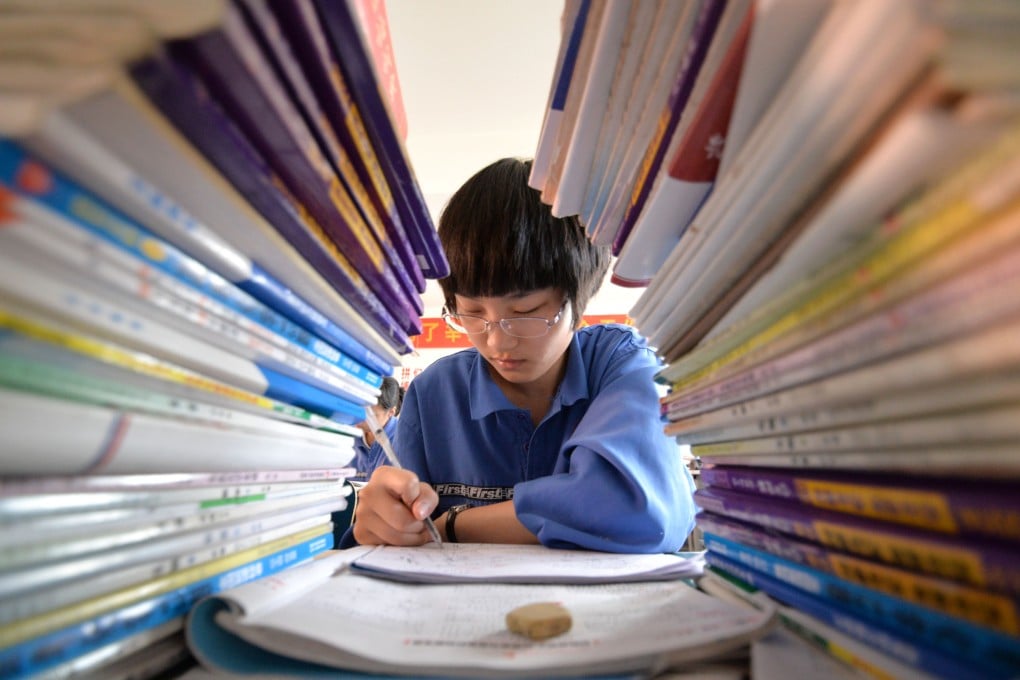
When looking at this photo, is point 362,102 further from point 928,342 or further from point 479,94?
point 479,94

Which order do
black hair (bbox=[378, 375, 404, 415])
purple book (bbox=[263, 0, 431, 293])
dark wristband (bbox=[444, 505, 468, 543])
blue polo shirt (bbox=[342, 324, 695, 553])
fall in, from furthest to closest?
black hair (bbox=[378, 375, 404, 415])
dark wristband (bbox=[444, 505, 468, 543])
blue polo shirt (bbox=[342, 324, 695, 553])
purple book (bbox=[263, 0, 431, 293])

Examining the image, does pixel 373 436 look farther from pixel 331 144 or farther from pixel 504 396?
pixel 331 144

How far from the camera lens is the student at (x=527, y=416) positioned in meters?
0.62

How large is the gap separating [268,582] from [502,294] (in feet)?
1.79

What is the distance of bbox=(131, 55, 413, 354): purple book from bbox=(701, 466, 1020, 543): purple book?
→ 0.36 m

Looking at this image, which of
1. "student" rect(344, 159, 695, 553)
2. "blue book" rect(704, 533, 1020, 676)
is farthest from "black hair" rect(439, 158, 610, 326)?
"blue book" rect(704, 533, 1020, 676)

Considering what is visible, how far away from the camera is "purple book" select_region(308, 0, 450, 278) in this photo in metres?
0.29

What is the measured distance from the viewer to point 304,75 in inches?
11.7

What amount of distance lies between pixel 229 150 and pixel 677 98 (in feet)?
0.95

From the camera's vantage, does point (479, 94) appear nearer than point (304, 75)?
No

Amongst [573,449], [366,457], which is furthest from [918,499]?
[366,457]

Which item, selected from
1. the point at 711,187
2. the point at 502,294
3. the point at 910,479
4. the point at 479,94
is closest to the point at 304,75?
the point at 711,187

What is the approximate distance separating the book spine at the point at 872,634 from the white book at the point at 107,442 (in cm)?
36

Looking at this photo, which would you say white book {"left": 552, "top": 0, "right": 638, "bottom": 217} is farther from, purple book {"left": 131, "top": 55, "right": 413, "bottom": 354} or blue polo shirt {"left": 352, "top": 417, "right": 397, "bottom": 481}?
blue polo shirt {"left": 352, "top": 417, "right": 397, "bottom": 481}
